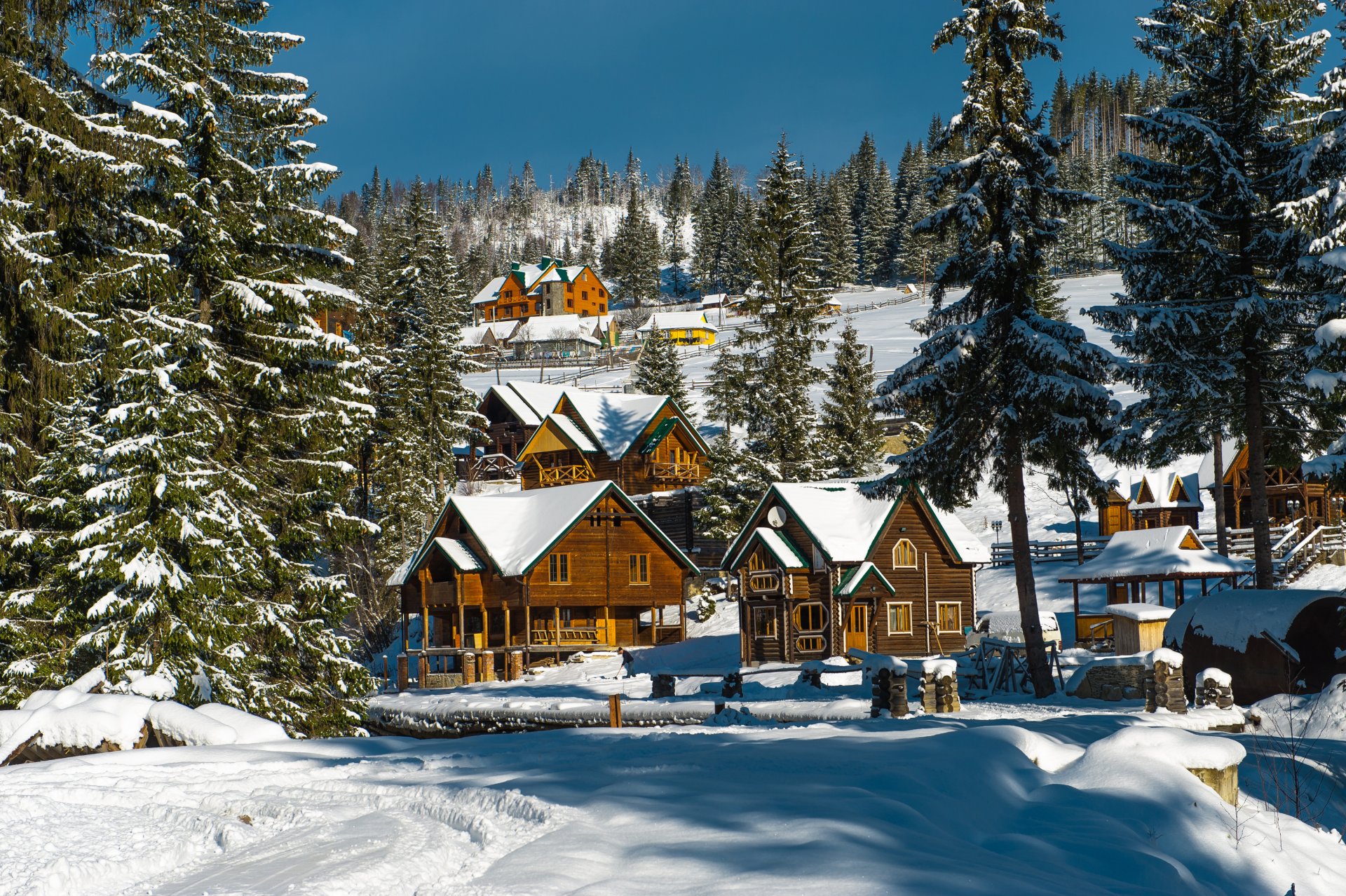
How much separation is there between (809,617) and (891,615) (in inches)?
137

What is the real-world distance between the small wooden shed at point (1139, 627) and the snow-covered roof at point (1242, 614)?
25.9 feet

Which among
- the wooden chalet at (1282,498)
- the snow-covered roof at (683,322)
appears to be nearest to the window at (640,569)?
the wooden chalet at (1282,498)

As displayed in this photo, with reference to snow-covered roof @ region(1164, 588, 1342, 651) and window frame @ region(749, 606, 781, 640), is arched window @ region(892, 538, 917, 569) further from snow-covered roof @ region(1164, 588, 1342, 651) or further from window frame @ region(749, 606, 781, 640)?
snow-covered roof @ region(1164, 588, 1342, 651)

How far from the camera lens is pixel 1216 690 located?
60.7 ft

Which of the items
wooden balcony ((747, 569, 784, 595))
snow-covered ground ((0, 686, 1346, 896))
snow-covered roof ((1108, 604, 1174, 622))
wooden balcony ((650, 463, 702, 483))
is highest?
wooden balcony ((650, 463, 702, 483))

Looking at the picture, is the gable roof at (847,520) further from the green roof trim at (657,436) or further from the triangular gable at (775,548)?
the green roof trim at (657,436)

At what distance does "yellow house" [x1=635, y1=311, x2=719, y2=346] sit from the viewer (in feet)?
394

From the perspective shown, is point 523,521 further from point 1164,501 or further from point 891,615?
point 1164,501

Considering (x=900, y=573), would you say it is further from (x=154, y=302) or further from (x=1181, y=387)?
(x=154, y=302)

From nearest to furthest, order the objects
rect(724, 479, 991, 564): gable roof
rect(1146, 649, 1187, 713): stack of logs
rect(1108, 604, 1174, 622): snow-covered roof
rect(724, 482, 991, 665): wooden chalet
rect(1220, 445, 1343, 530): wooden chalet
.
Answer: rect(1146, 649, 1187, 713): stack of logs < rect(1108, 604, 1174, 622): snow-covered roof < rect(724, 482, 991, 665): wooden chalet < rect(724, 479, 991, 564): gable roof < rect(1220, 445, 1343, 530): wooden chalet

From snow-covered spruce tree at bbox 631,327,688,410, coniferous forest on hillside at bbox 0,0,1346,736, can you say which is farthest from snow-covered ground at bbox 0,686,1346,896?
snow-covered spruce tree at bbox 631,327,688,410

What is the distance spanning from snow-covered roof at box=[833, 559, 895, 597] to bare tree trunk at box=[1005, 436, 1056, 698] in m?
14.1

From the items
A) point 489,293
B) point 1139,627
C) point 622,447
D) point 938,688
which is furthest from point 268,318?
point 489,293

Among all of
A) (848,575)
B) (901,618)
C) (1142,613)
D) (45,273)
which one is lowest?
(901,618)
